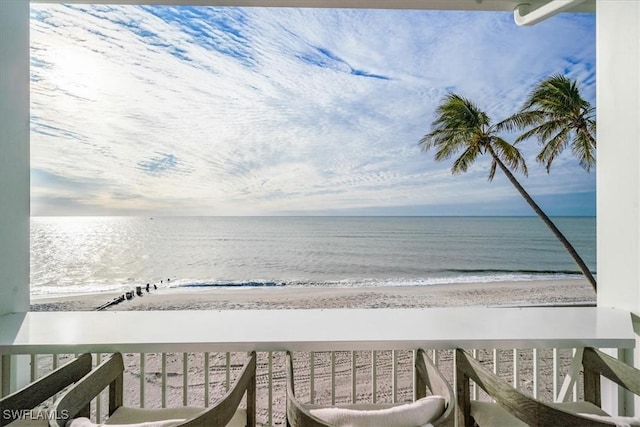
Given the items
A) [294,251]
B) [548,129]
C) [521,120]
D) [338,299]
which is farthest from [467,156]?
[294,251]

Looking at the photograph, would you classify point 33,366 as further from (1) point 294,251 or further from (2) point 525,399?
(1) point 294,251

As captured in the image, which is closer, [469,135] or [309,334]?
[309,334]

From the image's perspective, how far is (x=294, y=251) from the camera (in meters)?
13.5

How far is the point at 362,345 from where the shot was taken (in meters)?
1.36

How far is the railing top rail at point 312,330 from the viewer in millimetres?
1347

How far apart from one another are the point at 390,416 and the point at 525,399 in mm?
Answer: 402

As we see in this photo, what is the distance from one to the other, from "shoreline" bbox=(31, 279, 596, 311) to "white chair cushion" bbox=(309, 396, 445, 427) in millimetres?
7905

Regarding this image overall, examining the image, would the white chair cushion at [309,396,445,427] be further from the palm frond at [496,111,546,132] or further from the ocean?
the ocean

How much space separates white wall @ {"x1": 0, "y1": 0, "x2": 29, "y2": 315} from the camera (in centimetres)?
166

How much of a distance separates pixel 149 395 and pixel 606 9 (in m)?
4.17

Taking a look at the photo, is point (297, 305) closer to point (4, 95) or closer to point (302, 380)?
point (302, 380)

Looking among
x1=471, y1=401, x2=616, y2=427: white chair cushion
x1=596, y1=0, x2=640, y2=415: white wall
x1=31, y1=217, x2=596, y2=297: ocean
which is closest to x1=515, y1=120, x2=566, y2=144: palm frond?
x1=596, y1=0, x2=640, y2=415: white wall

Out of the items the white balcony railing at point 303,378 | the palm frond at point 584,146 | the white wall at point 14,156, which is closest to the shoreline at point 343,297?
the palm frond at point 584,146

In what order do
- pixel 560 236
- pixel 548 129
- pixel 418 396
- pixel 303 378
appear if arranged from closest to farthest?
pixel 418 396 → pixel 303 378 → pixel 560 236 → pixel 548 129
